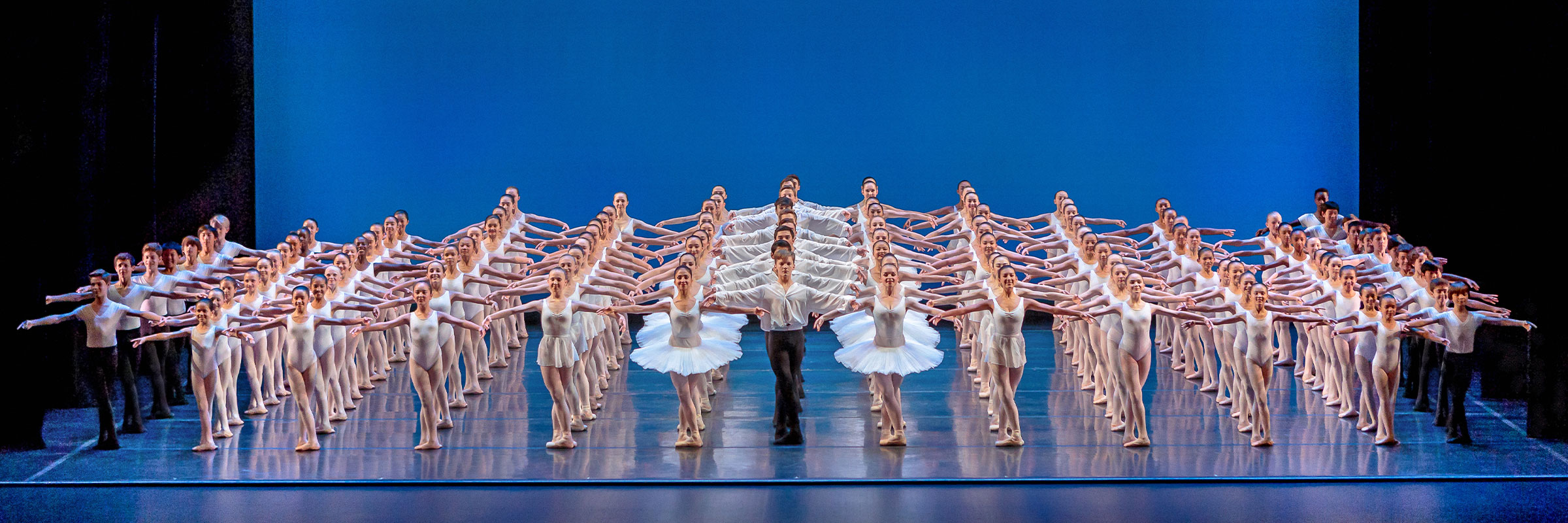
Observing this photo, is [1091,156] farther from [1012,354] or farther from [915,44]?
[1012,354]

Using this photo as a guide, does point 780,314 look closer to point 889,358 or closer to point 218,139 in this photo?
point 889,358

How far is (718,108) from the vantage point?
14852mm

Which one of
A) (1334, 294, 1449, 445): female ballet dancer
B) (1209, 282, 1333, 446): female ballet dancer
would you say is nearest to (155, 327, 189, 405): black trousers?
(1209, 282, 1333, 446): female ballet dancer

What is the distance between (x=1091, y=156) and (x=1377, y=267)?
4.79 meters

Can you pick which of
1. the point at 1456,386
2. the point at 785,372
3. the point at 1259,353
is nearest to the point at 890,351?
the point at 785,372

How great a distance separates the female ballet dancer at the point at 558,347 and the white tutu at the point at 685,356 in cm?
39

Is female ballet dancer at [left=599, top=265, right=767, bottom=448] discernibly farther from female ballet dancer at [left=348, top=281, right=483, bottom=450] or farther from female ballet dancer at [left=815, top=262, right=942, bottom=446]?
female ballet dancer at [left=348, top=281, right=483, bottom=450]

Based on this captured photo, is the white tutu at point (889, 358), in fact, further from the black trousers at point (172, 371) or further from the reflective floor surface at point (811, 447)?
the black trousers at point (172, 371)

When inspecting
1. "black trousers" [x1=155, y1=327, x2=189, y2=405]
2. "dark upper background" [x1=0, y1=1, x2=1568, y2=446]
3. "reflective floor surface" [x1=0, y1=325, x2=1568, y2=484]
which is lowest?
"reflective floor surface" [x1=0, y1=325, x2=1568, y2=484]

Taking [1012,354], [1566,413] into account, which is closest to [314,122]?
[1012,354]

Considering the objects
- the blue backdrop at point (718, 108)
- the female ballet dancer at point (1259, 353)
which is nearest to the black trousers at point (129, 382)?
the blue backdrop at point (718, 108)

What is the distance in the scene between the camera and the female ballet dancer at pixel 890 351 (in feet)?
27.6

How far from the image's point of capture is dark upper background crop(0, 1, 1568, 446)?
8.95m

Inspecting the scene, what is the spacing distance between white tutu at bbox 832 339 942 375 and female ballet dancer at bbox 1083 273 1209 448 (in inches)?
37.5
